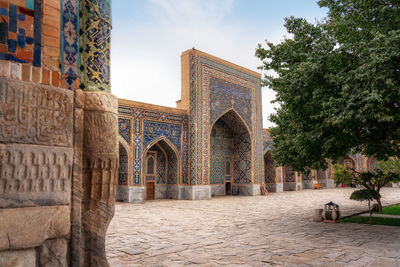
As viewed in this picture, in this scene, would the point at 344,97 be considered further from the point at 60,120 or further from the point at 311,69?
the point at 60,120

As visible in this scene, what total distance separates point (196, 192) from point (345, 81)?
1010cm

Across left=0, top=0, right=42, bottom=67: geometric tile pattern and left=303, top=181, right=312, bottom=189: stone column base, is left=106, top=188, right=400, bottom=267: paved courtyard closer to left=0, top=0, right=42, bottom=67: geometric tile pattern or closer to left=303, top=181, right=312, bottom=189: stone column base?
left=0, top=0, right=42, bottom=67: geometric tile pattern

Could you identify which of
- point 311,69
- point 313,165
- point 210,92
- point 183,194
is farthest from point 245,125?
point 311,69

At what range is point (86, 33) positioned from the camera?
2547mm

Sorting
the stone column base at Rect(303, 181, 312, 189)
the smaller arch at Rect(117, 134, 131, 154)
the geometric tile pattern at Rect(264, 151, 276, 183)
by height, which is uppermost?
the smaller arch at Rect(117, 134, 131, 154)

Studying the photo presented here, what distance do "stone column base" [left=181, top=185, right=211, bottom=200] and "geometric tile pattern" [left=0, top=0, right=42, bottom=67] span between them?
41.0 ft

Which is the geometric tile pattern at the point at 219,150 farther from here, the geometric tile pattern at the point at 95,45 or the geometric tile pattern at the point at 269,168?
the geometric tile pattern at the point at 95,45

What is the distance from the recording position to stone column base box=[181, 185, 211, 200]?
14164 mm

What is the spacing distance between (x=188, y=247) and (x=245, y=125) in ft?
41.5

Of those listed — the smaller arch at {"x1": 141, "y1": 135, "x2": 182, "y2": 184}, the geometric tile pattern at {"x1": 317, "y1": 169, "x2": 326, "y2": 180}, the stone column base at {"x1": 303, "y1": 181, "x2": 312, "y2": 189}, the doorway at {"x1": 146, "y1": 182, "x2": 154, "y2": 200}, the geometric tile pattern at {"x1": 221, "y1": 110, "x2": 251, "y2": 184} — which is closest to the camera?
the smaller arch at {"x1": 141, "y1": 135, "x2": 182, "y2": 184}

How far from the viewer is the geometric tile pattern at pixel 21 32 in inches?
78.3

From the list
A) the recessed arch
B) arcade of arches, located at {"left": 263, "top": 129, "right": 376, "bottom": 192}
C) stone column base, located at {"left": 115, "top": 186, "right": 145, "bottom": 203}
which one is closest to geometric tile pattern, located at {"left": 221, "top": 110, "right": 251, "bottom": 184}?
arcade of arches, located at {"left": 263, "top": 129, "right": 376, "bottom": 192}

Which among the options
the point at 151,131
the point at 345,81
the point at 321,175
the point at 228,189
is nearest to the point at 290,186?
the point at 321,175

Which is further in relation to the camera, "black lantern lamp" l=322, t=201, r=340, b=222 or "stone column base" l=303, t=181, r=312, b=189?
"stone column base" l=303, t=181, r=312, b=189
